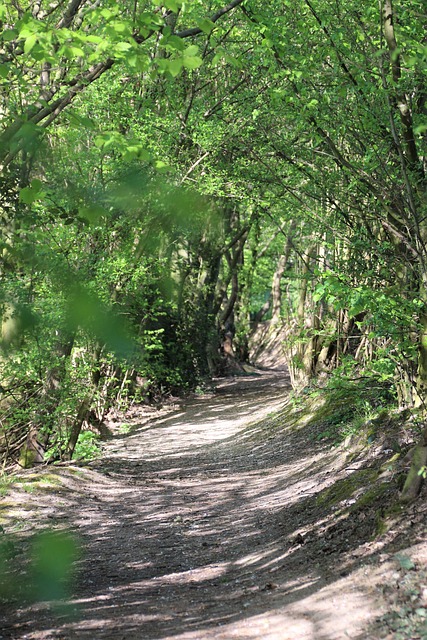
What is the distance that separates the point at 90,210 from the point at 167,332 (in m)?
19.1

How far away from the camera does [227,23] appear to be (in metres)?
13.7

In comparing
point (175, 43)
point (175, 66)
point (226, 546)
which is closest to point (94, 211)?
point (175, 66)

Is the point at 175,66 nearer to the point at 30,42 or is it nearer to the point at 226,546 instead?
the point at 30,42

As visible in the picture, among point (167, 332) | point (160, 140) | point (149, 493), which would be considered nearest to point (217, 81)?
point (160, 140)

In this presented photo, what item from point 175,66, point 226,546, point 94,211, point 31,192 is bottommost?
point 226,546

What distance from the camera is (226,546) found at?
6.86 metres

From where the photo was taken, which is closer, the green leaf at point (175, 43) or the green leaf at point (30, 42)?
the green leaf at point (30, 42)

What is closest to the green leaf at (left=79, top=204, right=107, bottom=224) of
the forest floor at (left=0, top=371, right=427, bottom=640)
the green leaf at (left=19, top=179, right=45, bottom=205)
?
the green leaf at (left=19, top=179, right=45, bottom=205)

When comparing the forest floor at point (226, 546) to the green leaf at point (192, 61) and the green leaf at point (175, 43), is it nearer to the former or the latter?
the green leaf at point (192, 61)

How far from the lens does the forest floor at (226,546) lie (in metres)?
4.20

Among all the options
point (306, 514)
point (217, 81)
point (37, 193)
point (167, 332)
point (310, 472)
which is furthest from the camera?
point (167, 332)

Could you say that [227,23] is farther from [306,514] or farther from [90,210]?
[90,210]

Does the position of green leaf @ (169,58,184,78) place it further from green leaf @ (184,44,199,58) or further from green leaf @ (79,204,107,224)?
green leaf @ (79,204,107,224)

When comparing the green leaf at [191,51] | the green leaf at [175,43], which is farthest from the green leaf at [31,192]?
the green leaf at [175,43]
